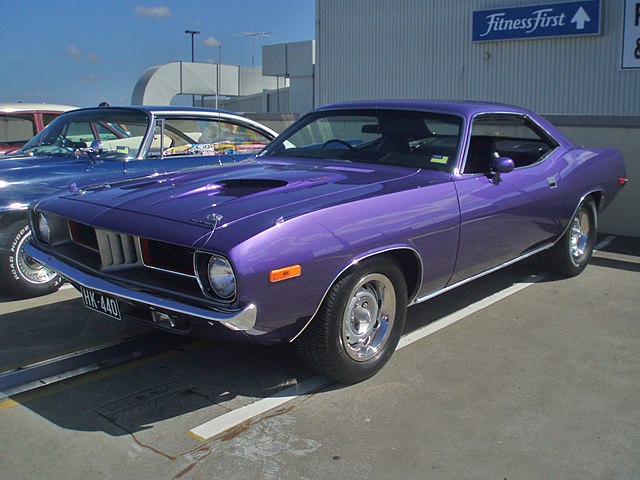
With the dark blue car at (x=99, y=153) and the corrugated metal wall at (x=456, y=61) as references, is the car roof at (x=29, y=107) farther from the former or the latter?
the corrugated metal wall at (x=456, y=61)

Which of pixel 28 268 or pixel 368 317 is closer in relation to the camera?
pixel 368 317

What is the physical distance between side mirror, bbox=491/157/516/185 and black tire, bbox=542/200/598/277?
1463mm

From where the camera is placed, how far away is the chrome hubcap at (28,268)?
533 cm

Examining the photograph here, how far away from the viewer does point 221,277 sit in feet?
10.4

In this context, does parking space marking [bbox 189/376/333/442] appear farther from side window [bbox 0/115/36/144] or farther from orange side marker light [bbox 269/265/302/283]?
side window [bbox 0/115/36/144]

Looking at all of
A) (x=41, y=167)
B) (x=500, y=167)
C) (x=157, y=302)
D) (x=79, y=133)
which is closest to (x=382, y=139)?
(x=500, y=167)

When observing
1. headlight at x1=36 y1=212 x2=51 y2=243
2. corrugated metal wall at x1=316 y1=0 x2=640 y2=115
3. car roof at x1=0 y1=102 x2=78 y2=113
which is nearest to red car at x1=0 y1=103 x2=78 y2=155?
car roof at x1=0 y1=102 x2=78 y2=113

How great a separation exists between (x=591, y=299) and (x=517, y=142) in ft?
5.87

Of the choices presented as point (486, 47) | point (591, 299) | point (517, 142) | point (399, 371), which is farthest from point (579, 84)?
point (399, 371)

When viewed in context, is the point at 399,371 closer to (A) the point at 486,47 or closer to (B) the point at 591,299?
(B) the point at 591,299

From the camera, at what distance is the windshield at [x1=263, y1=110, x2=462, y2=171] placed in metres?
4.58

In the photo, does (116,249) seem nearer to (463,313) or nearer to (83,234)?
(83,234)

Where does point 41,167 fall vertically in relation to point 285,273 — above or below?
above

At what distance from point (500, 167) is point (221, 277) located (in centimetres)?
233
